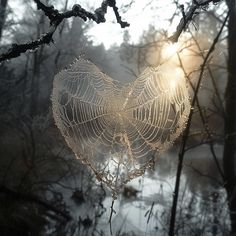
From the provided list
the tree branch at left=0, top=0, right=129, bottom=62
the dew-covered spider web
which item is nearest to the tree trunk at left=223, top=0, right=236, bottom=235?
the dew-covered spider web

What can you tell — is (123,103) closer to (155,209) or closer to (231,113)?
(231,113)

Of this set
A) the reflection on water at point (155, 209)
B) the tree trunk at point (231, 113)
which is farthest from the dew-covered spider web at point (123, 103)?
the tree trunk at point (231, 113)

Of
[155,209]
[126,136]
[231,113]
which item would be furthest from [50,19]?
[155,209]

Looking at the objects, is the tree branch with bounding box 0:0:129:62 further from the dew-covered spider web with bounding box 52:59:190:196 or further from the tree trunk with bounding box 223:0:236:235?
the tree trunk with bounding box 223:0:236:235

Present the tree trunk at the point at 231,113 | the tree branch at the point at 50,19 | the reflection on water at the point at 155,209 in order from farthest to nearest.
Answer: the reflection on water at the point at 155,209, the tree trunk at the point at 231,113, the tree branch at the point at 50,19

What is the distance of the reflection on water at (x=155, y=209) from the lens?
8.17 metres

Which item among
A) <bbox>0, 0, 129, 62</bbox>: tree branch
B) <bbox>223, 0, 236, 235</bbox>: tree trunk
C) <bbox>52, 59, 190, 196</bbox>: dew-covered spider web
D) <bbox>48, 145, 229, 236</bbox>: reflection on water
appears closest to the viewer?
<bbox>0, 0, 129, 62</bbox>: tree branch

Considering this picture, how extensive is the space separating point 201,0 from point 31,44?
1029 millimetres

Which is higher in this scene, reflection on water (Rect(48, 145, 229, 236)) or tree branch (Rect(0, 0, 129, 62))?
reflection on water (Rect(48, 145, 229, 236))

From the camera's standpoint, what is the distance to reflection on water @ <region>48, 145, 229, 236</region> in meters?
8.17

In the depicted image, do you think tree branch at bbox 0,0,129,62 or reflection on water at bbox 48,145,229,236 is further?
reflection on water at bbox 48,145,229,236

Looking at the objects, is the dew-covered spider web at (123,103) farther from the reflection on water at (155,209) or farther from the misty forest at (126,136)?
the reflection on water at (155,209)

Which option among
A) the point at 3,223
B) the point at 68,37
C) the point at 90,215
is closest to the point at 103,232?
the point at 90,215

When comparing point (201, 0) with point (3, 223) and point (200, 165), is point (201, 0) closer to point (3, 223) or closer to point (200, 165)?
point (3, 223)
